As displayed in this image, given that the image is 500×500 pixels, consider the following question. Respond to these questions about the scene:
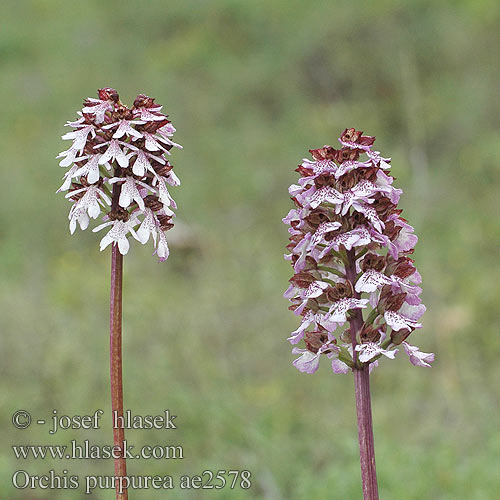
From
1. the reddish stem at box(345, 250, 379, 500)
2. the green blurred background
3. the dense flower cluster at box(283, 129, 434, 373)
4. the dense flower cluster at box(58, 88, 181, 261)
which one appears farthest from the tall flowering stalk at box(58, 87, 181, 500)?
the green blurred background

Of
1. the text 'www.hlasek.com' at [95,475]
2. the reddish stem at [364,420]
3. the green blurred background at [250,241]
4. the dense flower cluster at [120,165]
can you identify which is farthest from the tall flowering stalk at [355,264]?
the text 'www.hlasek.com' at [95,475]

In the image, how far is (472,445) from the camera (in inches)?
186

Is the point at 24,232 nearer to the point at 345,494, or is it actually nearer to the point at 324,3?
the point at 324,3

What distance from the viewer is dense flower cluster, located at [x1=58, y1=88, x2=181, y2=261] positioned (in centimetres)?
175

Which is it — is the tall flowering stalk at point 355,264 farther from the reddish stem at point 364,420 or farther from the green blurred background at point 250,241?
the green blurred background at point 250,241

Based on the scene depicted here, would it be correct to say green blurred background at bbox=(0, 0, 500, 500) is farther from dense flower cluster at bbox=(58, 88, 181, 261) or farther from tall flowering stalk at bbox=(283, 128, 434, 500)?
dense flower cluster at bbox=(58, 88, 181, 261)

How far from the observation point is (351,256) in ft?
5.58

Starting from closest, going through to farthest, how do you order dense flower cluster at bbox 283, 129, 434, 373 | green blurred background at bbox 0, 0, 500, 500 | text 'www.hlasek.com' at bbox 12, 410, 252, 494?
dense flower cluster at bbox 283, 129, 434, 373
text 'www.hlasek.com' at bbox 12, 410, 252, 494
green blurred background at bbox 0, 0, 500, 500

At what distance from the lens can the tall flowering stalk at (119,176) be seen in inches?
68.3

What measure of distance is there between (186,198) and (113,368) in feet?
27.2

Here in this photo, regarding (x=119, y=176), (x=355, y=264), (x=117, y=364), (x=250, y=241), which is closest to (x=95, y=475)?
(x=117, y=364)

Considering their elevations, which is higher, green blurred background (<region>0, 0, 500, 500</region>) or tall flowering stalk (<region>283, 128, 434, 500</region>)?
green blurred background (<region>0, 0, 500, 500</region>)

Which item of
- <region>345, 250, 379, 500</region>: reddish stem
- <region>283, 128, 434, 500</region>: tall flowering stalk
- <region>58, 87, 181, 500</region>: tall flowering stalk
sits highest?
<region>58, 87, 181, 500</region>: tall flowering stalk

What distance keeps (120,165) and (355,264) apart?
0.58 metres
